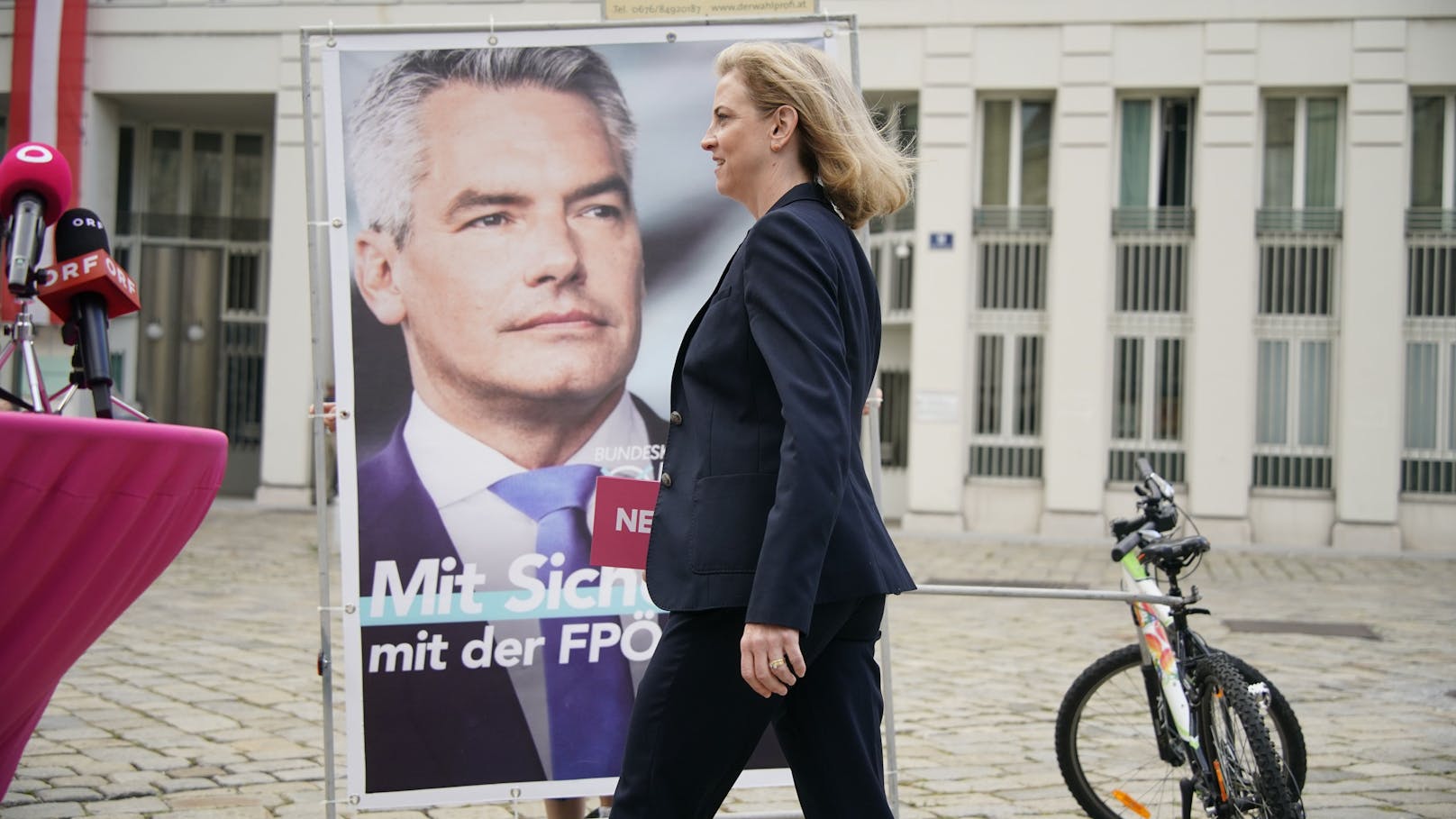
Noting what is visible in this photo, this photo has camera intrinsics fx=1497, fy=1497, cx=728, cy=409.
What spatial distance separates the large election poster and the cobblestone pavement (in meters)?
0.52

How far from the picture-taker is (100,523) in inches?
113

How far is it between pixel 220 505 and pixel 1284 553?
15092 millimetres

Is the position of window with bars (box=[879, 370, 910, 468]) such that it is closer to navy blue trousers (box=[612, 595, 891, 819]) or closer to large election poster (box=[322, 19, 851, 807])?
large election poster (box=[322, 19, 851, 807])

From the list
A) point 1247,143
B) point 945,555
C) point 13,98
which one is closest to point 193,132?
point 13,98

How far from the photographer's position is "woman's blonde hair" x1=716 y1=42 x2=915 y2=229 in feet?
9.46

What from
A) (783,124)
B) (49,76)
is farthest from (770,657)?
(49,76)

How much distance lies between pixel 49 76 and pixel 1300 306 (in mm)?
16944

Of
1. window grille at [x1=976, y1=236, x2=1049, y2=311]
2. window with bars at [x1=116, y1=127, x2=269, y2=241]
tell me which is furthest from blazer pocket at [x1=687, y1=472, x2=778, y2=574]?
window with bars at [x1=116, y1=127, x2=269, y2=241]

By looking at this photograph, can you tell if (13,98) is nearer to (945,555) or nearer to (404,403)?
(945,555)

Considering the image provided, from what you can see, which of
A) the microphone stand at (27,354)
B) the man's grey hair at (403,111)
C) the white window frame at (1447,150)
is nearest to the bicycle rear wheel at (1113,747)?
the man's grey hair at (403,111)

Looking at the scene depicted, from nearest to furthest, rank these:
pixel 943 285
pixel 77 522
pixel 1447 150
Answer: pixel 77 522 → pixel 1447 150 → pixel 943 285

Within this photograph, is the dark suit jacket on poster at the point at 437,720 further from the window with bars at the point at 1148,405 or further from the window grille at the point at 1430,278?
the window grille at the point at 1430,278

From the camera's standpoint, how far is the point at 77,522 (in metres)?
2.80

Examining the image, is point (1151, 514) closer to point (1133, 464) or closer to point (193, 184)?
point (1133, 464)
